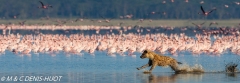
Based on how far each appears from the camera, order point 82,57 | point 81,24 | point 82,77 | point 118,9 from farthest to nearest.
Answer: point 118,9, point 81,24, point 82,57, point 82,77

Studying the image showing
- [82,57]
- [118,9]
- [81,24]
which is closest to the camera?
[82,57]

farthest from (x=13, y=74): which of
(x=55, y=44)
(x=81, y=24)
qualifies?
(x=81, y=24)

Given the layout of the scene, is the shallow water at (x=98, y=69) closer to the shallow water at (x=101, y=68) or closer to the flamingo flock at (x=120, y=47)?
the shallow water at (x=101, y=68)

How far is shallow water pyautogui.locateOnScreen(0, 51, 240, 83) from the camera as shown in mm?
25922

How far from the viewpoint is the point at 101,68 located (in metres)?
31.4

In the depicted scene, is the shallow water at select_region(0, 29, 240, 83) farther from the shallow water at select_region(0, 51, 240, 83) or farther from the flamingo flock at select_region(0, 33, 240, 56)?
the flamingo flock at select_region(0, 33, 240, 56)

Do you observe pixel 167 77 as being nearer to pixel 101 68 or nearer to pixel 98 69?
pixel 98 69

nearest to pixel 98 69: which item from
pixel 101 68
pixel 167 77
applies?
pixel 101 68

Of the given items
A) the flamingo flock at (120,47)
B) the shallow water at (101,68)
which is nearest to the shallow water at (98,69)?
the shallow water at (101,68)

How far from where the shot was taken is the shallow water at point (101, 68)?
25.9m

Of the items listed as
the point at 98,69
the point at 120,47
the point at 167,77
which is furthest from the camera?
the point at 120,47

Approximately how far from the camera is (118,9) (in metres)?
103

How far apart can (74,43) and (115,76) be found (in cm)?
1706

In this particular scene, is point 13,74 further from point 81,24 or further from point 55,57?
point 81,24
